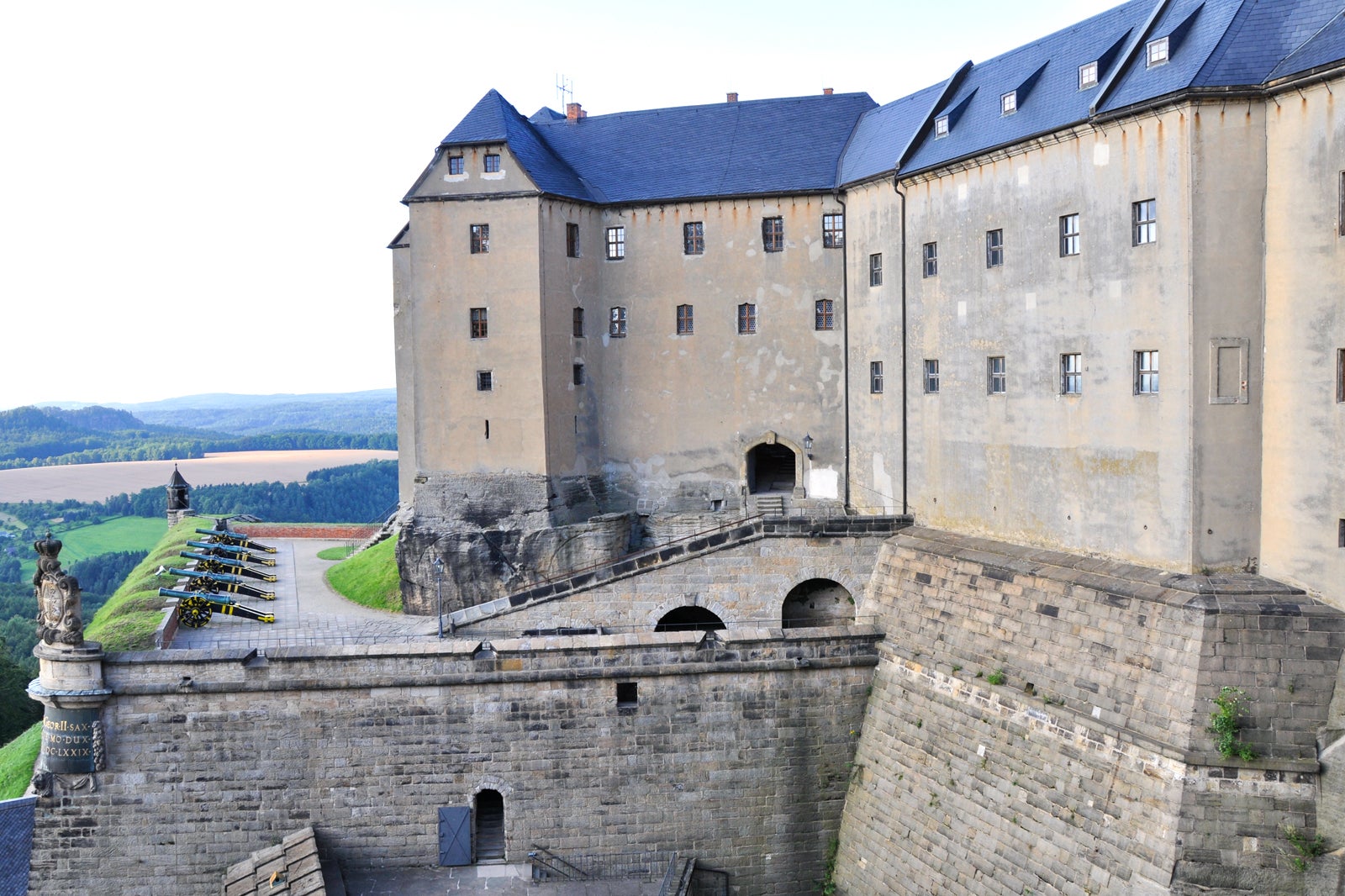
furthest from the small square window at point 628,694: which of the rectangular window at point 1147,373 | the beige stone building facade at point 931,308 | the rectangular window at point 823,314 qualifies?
the rectangular window at point 823,314

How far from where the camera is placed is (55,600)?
79.5 feet

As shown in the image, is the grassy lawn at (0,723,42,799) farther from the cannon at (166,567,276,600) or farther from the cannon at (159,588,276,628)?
the cannon at (166,567,276,600)

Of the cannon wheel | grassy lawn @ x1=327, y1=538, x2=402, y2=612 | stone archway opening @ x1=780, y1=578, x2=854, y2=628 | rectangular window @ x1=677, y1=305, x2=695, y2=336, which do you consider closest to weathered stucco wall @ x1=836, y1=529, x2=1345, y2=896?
stone archway opening @ x1=780, y1=578, x2=854, y2=628

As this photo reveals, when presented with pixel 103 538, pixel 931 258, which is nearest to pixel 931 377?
pixel 931 258

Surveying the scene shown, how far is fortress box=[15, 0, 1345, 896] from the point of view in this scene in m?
20.7

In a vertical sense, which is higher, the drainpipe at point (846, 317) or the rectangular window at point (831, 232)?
the rectangular window at point (831, 232)

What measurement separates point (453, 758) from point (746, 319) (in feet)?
59.1

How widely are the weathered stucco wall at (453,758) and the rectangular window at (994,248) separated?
10.6 metres

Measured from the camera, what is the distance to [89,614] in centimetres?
7238

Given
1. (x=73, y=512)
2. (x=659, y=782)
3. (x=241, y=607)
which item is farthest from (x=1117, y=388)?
(x=73, y=512)

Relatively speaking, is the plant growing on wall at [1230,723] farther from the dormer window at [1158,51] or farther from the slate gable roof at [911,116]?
the dormer window at [1158,51]

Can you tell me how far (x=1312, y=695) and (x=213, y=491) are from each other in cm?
10881

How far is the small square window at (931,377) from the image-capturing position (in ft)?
101

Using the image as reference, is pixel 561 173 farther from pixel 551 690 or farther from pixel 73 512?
pixel 73 512
